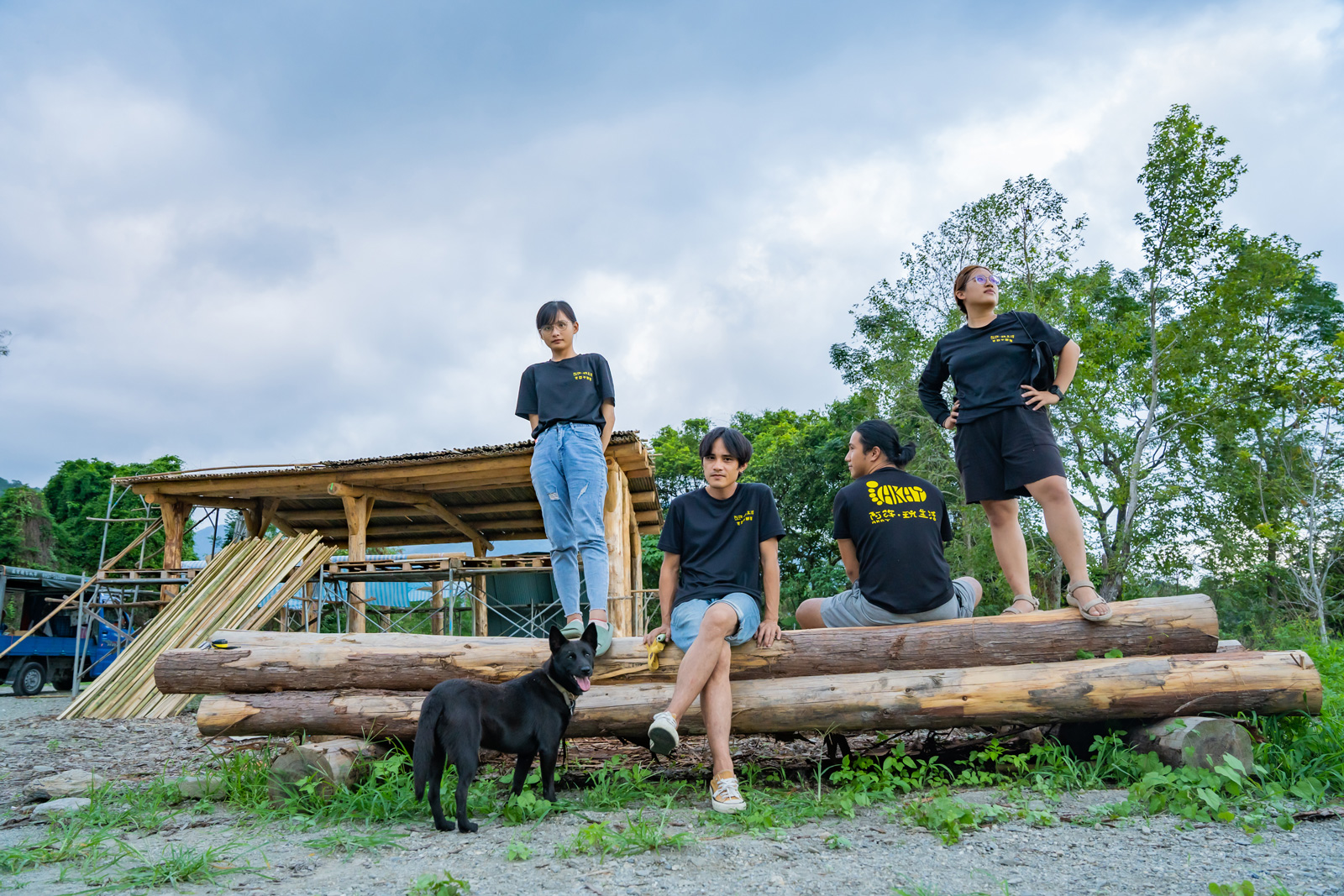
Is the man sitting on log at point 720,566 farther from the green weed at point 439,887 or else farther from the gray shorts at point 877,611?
the green weed at point 439,887

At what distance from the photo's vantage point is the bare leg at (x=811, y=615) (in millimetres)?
4531

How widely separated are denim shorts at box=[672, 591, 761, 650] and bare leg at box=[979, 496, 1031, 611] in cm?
149

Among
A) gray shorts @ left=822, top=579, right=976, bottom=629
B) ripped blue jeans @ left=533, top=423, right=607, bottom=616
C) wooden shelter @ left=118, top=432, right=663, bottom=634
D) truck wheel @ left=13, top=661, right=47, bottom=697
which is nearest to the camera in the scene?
gray shorts @ left=822, top=579, right=976, bottom=629

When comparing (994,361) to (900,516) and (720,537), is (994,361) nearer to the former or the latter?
(900,516)

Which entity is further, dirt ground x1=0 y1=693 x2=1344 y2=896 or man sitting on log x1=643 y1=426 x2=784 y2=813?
man sitting on log x1=643 y1=426 x2=784 y2=813

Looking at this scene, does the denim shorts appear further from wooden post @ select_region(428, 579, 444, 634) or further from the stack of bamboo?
wooden post @ select_region(428, 579, 444, 634)

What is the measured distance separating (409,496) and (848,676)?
10915 mm

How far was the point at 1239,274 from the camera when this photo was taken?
51.7 feet

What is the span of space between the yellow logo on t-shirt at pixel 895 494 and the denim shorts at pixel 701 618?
0.90m

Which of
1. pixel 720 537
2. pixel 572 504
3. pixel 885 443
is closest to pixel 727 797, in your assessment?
pixel 720 537

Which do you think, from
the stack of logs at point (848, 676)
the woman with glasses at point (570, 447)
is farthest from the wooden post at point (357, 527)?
the woman with glasses at point (570, 447)

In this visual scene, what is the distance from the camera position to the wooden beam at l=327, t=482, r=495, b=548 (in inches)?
484

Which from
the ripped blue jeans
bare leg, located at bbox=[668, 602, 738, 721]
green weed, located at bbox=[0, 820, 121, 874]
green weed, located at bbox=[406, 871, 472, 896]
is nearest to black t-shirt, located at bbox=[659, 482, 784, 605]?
bare leg, located at bbox=[668, 602, 738, 721]

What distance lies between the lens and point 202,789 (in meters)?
3.96
